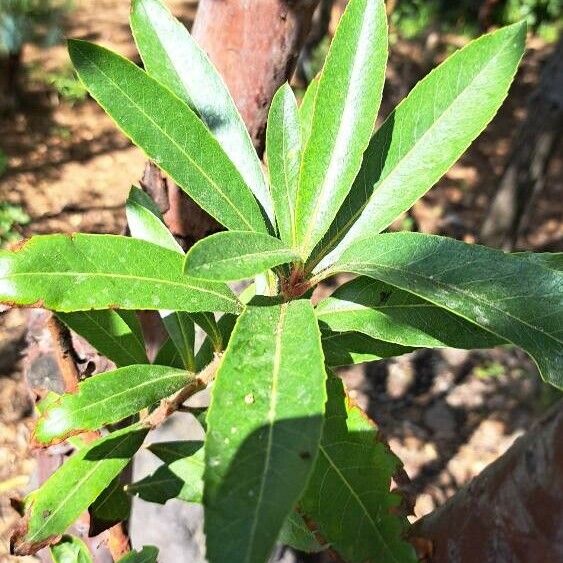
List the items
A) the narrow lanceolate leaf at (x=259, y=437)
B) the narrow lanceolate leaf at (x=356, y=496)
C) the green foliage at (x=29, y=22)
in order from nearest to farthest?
the narrow lanceolate leaf at (x=259, y=437), the narrow lanceolate leaf at (x=356, y=496), the green foliage at (x=29, y=22)

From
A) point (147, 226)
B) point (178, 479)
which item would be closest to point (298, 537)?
point (178, 479)

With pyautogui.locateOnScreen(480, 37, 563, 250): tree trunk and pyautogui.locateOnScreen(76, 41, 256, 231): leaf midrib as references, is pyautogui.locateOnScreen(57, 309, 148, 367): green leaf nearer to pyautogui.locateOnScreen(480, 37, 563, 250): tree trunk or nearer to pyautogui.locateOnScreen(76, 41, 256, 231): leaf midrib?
pyautogui.locateOnScreen(76, 41, 256, 231): leaf midrib

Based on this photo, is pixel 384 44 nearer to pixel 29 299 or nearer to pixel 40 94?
pixel 29 299

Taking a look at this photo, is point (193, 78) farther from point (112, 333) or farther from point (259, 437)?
point (259, 437)

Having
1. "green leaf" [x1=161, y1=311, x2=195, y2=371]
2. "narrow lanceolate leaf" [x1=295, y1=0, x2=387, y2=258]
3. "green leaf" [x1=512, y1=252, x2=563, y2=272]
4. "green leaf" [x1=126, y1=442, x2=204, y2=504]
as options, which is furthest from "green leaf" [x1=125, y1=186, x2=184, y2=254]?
"green leaf" [x1=512, y1=252, x2=563, y2=272]

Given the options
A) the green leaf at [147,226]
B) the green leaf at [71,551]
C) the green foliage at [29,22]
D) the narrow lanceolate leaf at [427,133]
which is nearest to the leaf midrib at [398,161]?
the narrow lanceolate leaf at [427,133]

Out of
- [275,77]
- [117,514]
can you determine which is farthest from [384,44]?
[117,514]

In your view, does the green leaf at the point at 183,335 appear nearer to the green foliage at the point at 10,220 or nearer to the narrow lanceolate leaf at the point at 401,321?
the narrow lanceolate leaf at the point at 401,321
